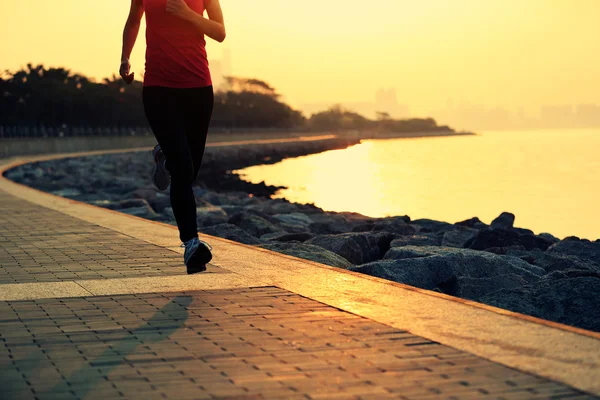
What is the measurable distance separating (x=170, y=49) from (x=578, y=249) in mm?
9730

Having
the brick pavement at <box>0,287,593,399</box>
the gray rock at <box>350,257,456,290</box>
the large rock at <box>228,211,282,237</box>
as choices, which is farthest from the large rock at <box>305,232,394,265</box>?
the brick pavement at <box>0,287,593,399</box>

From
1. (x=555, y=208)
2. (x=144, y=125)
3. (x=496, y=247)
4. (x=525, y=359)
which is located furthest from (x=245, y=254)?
(x=144, y=125)

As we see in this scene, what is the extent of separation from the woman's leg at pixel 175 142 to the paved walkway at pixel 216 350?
0.47 meters

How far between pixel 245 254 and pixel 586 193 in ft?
126

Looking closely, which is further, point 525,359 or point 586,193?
point 586,193

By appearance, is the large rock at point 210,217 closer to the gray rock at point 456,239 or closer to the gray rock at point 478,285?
the gray rock at point 456,239

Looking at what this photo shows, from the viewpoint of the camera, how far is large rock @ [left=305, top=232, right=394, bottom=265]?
11.0m

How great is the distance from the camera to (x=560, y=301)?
21.9 feet

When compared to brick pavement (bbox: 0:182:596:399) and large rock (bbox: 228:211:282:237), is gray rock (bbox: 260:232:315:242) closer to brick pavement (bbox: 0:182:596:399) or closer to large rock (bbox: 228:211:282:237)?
large rock (bbox: 228:211:282:237)

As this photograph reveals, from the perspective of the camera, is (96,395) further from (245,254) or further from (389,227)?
(389,227)

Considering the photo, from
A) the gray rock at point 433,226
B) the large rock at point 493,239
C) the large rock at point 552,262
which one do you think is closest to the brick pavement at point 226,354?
the large rock at point 552,262

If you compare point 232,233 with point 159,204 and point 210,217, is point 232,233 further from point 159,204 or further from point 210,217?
point 159,204

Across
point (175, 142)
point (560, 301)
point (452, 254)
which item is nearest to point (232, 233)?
point (452, 254)

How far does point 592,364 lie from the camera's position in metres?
4.05
